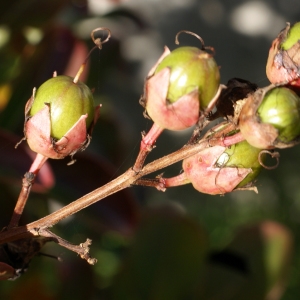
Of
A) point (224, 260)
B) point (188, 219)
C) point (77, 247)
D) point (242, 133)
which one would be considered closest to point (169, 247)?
point (188, 219)

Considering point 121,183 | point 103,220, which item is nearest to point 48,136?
point 121,183

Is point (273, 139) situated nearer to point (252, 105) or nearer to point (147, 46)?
point (252, 105)

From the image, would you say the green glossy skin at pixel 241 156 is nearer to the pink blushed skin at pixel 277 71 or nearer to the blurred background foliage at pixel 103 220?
the pink blushed skin at pixel 277 71

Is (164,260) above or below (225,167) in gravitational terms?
below

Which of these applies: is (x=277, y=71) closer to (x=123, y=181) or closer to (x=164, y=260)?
(x=123, y=181)

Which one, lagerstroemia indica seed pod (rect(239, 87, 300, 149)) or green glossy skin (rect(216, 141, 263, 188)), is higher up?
lagerstroemia indica seed pod (rect(239, 87, 300, 149))

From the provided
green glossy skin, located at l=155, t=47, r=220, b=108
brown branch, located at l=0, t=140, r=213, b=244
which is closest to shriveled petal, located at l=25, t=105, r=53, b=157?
brown branch, located at l=0, t=140, r=213, b=244

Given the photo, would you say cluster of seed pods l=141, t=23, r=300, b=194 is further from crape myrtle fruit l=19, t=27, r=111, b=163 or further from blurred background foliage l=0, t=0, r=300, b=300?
blurred background foliage l=0, t=0, r=300, b=300
